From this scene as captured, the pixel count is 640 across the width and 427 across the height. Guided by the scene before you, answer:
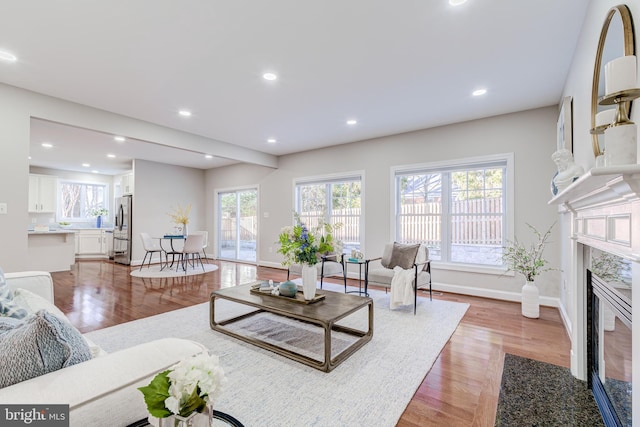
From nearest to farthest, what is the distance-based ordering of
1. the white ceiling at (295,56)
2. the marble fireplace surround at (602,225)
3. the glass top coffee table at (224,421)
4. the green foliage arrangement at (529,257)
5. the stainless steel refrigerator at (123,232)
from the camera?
the glass top coffee table at (224,421) < the marble fireplace surround at (602,225) < the white ceiling at (295,56) < the green foliage arrangement at (529,257) < the stainless steel refrigerator at (123,232)

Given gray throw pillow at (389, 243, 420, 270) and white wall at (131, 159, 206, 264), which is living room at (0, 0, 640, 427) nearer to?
white wall at (131, 159, 206, 264)

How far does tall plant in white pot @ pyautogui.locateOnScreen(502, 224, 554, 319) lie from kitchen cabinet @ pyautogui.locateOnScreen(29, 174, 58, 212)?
10.7m

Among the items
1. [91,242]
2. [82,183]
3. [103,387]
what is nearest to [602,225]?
[103,387]

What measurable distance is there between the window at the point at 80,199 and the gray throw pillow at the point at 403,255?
942 cm

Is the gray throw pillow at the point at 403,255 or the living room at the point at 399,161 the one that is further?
the gray throw pillow at the point at 403,255

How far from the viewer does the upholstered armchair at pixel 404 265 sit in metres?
3.71

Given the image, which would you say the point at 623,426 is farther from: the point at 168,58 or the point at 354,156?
the point at 354,156

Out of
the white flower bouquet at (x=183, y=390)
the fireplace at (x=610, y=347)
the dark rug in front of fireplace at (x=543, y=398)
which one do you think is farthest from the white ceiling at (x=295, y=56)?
the dark rug in front of fireplace at (x=543, y=398)

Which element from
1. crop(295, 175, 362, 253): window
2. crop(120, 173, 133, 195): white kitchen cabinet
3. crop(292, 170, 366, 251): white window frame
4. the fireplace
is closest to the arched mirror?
the fireplace

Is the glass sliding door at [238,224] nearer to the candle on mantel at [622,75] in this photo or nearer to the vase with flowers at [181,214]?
the vase with flowers at [181,214]

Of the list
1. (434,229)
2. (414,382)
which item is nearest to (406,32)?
(414,382)

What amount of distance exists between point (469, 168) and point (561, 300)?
209cm

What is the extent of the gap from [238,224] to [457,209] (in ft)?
Answer: 18.5

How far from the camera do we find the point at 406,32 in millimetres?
2422
